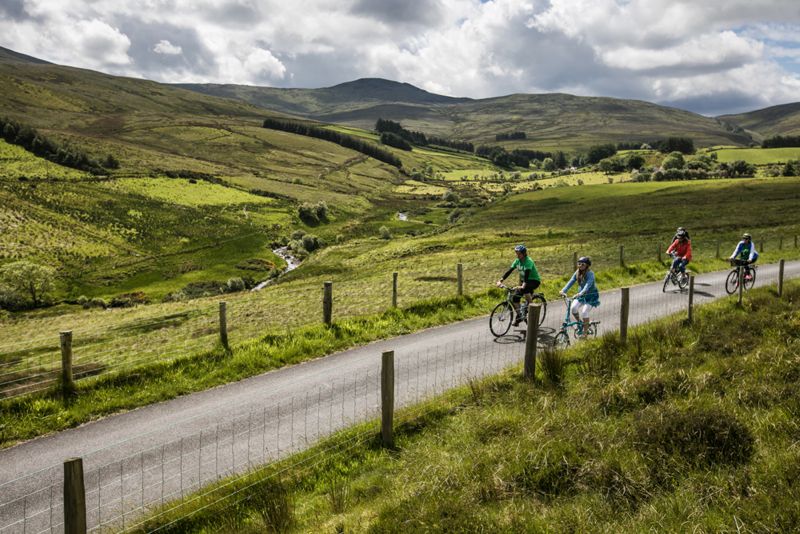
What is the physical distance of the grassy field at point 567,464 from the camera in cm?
567

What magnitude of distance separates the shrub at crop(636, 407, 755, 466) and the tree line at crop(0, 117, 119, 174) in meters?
154

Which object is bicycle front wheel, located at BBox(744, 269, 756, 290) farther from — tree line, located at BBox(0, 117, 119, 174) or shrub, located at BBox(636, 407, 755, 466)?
tree line, located at BBox(0, 117, 119, 174)

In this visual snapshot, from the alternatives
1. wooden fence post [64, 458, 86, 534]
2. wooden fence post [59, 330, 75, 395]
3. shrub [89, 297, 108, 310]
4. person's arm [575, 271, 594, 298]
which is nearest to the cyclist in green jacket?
person's arm [575, 271, 594, 298]

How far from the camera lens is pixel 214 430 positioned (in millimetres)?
10336

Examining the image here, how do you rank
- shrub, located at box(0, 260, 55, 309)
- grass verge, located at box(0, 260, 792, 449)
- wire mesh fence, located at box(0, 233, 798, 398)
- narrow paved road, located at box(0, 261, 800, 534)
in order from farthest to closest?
shrub, located at box(0, 260, 55, 309)
wire mesh fence, located at box(0, 233, 798, 398)
grass verge, located at box(0, 260, 792, 449)
narrow paved road, located at box(0, 261, 800, 534)

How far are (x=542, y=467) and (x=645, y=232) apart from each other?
58989 mm

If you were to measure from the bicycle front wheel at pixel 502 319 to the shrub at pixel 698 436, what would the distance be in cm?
884

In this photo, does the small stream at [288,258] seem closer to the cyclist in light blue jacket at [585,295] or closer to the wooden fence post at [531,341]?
the cyclist in light blue jacket at [585,295]

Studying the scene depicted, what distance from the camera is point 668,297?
21.5 m

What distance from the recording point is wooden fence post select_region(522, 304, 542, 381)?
10289 mm

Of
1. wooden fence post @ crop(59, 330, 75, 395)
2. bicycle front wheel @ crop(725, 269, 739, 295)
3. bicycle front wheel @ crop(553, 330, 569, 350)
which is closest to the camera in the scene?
wooden fence post @ crop(59, 330, 75, 395)

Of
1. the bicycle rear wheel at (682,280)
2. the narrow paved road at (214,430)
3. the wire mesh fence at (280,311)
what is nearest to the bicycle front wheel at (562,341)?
the narrow paved road at (214,430)

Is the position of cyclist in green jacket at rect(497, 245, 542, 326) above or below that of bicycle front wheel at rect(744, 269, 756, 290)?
above

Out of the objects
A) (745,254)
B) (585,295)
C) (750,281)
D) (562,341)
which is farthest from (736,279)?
(562,341)
